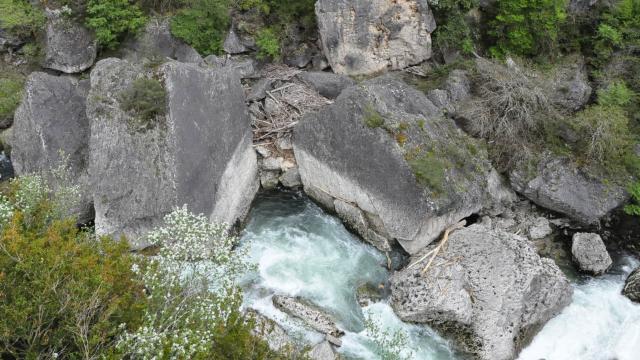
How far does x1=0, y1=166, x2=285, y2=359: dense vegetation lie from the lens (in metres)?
5.63

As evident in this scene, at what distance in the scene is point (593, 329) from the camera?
11.2 meters

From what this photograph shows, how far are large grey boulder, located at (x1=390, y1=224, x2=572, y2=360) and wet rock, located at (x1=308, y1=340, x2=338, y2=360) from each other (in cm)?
187

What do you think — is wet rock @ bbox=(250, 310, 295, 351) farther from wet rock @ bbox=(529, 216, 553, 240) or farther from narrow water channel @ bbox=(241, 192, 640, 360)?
wet rock @ bbox=(529, 216, 553, 240)

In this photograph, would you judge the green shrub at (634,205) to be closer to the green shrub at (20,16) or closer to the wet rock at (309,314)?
the wet rock at (309,314)

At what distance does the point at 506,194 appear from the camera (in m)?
14.2

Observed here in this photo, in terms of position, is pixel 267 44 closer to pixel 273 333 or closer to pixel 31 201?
pixel 31 201

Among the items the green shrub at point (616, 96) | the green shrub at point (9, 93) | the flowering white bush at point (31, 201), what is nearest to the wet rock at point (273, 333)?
the flowering white bush at point (31, 201)

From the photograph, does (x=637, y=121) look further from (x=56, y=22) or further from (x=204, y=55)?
(x=56, y=22)

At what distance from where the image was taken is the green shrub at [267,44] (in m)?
16.2

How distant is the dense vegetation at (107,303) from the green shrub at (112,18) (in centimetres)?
932

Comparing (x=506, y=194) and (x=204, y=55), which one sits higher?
(x=204, y=55)

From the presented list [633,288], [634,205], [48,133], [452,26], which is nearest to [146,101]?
[48,133]

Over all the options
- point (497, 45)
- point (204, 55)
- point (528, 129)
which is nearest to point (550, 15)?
point (497, 45)

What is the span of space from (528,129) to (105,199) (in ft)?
39.2
